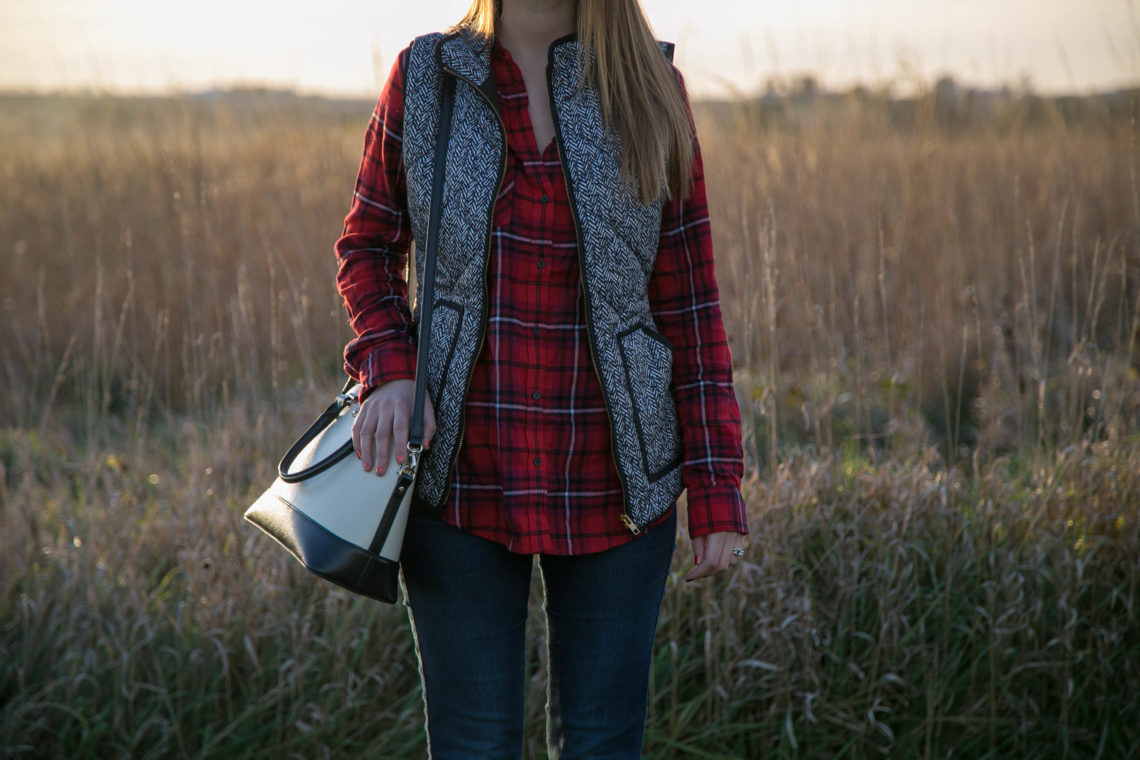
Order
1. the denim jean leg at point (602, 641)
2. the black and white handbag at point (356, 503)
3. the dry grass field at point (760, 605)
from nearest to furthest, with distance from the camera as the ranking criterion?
the black and white handbag at point (356, 503)
the denim jean leg at point (602, 641)
the dry grass field at point (760, 605)

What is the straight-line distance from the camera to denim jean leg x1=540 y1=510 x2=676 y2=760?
1.33 meters

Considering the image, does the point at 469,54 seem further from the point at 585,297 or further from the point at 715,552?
the point at 715,552

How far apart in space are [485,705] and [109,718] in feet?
4.89

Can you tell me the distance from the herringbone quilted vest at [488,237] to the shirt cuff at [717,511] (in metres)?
0.08

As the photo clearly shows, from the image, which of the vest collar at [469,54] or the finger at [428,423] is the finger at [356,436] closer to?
the finger at [428,423]

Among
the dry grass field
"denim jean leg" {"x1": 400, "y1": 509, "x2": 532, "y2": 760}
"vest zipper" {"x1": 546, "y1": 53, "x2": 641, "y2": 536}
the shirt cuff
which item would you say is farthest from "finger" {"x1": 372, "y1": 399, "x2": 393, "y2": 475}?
the dry grass field

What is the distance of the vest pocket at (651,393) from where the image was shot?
4.28 feet

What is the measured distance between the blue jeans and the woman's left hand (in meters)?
0.06

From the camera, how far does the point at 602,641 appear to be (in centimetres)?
134

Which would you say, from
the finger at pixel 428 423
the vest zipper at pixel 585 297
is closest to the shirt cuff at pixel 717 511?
the vest zipper at pixel 585 297

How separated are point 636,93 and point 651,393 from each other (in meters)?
0.44

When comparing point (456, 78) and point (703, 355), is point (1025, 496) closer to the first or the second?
point (703, 355)

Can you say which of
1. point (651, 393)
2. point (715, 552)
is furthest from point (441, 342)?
point (715, 552)

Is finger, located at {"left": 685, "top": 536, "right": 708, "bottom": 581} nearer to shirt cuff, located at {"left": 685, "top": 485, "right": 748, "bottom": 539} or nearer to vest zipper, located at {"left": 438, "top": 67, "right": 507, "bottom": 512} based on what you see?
shirt cuff, located at {"left": 685, "top": 485, "right": 748, "bottom": 539}
